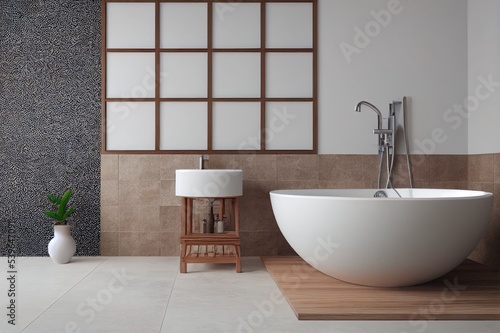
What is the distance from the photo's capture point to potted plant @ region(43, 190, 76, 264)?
13.6 feet

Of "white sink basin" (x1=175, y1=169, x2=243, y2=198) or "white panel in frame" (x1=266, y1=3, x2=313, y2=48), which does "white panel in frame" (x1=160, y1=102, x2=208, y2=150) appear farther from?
"white panel in frame" (x1=266, y1=3, x2=313, y2=48)

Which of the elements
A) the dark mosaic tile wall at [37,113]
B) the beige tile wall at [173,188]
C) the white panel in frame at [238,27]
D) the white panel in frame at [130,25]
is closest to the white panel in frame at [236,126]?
the beige tile wall at [173,188]

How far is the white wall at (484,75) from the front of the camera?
3.99m

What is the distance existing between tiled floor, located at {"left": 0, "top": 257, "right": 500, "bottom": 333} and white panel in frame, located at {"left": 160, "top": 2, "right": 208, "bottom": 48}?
72.6 inches

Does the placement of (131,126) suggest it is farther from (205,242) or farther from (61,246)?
(205,242)

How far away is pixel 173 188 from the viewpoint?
4484 millimetres

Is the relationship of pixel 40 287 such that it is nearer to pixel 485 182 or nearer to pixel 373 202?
pixel 373 202

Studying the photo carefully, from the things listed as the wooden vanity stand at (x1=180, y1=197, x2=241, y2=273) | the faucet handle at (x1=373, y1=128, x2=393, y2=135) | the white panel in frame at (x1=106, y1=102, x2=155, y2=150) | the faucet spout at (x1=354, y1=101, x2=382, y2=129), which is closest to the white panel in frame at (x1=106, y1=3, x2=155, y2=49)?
the white panel in frame at (x1=106, y1=102, x2=155, y2=150)

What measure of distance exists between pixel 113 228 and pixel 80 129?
875mm

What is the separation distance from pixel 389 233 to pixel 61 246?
8.41ft

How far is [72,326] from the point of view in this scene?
2500 millimetres

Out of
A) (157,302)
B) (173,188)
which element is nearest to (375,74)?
(173,188)

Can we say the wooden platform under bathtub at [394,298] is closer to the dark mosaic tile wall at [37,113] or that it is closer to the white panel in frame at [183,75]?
the white panel in frame at [183,75]

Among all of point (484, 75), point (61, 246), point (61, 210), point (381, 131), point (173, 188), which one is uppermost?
point (484, 75)
